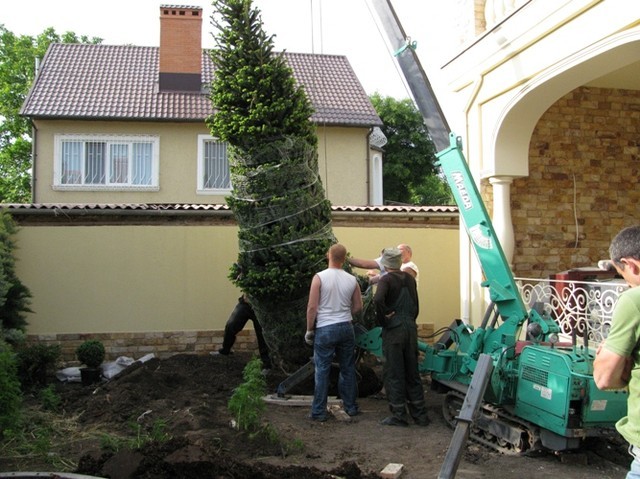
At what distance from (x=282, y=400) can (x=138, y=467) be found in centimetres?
322

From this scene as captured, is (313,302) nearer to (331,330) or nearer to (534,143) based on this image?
(331,330)

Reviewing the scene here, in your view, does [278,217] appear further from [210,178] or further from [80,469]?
[210,178]

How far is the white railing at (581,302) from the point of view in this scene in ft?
24.3

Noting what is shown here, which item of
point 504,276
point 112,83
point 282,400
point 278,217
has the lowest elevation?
point 282,400

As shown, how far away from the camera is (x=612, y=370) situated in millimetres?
2754

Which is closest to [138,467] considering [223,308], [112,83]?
[223,308]

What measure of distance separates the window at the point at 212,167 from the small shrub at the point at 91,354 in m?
7.66

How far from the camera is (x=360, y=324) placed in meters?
7.70

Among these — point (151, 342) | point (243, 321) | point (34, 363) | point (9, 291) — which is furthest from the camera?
point (151, 342)

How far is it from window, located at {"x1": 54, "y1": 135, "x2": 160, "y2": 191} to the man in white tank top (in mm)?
10460

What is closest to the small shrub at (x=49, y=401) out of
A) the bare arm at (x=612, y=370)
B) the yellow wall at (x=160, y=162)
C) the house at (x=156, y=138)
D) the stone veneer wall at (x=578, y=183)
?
the bare arm at (x=612, y=370)

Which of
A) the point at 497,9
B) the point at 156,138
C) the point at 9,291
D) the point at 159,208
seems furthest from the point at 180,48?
the point at 497,9

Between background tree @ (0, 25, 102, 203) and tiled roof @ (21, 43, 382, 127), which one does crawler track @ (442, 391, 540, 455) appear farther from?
background tree @ (0, 25, 102, 203)

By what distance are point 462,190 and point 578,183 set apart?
4.40 m
